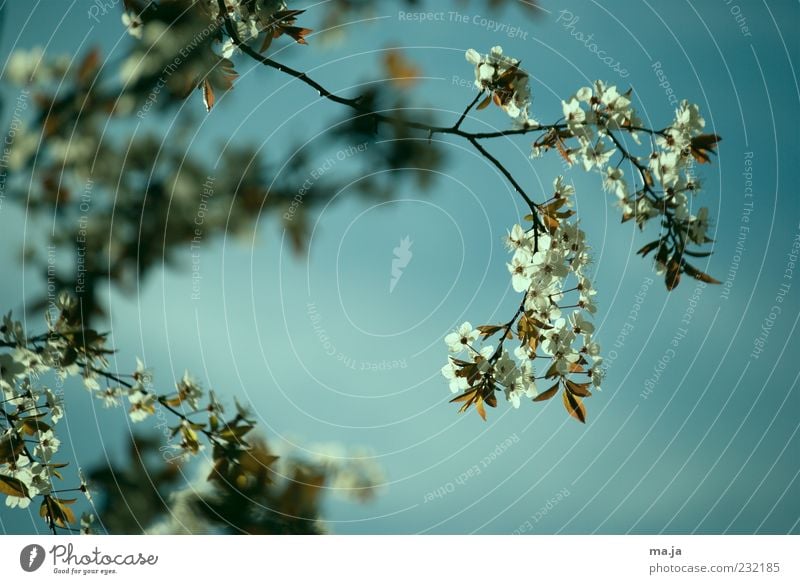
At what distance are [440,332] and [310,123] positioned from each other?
305mm

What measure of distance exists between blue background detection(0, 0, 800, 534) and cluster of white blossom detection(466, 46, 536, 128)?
0.02 metres

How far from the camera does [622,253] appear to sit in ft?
2.96

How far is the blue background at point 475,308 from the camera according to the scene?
0.88 m

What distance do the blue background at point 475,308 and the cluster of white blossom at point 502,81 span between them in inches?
0.9

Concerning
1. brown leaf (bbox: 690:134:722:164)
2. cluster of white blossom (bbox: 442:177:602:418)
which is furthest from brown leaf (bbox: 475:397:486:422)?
brown leaf (bbox: 690:134:722:164)

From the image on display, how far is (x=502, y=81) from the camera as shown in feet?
2.85

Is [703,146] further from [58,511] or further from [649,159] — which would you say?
[58,511]

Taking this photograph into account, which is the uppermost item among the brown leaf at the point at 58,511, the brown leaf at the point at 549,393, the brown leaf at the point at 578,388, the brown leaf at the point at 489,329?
the brown leaf at the point at 489,329

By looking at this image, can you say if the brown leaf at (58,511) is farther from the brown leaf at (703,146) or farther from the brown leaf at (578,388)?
the brown leaf at (703,146)

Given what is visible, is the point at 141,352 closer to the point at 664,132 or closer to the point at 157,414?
the point at 157,414

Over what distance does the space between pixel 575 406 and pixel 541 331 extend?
0.36 ft

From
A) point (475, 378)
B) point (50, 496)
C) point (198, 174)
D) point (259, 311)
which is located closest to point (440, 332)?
point (475, 378)

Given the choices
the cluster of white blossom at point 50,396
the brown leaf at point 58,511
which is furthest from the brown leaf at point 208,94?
the brown leaf at point 58,511

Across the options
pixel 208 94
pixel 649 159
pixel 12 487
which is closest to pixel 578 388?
pixel 649 159
